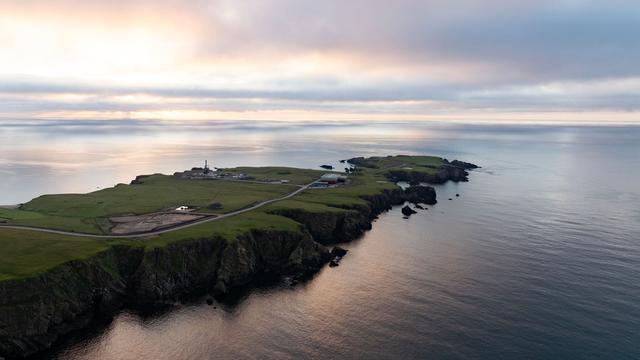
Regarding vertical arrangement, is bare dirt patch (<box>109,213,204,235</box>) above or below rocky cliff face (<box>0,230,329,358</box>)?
above

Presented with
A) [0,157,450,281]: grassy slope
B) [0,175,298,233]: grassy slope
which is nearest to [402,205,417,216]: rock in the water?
[0,157,450,281]: grassy slope

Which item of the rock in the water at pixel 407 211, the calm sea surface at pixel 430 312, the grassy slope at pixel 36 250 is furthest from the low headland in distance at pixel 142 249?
the rock in the water at pixel 407 211

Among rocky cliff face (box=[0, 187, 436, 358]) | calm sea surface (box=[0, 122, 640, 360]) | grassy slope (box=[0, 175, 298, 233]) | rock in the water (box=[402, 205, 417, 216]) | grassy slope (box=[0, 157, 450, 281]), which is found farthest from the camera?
rock in the water (box=[402, 205, 417, 216])

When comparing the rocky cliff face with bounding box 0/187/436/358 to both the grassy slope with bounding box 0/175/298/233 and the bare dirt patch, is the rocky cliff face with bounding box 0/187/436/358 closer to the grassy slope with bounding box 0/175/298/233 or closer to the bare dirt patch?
the bare dirt patch

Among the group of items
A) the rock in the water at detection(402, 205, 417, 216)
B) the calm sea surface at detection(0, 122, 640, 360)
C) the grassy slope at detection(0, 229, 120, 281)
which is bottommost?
the calm sea surface at detection(0, 122, 640, 360)

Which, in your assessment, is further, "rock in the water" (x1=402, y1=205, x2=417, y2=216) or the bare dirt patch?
"rock in the water" (x1=402, y1=205, x2=417, y2=216)

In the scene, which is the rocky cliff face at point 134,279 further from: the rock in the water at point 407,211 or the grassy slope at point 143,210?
the rock in the water at point 407,211
